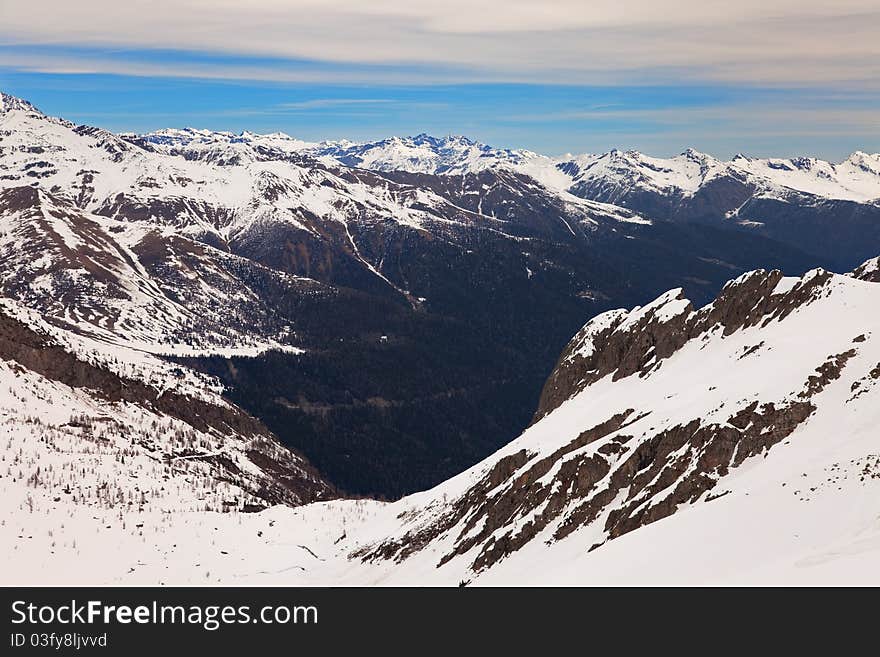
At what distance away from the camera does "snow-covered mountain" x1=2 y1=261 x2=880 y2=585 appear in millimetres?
60562

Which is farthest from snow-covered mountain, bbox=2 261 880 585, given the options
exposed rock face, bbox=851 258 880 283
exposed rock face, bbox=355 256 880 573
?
exposed rock face, bbox=851 258 880 283

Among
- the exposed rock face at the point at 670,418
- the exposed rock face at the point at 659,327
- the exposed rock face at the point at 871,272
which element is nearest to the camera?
the exposed rock face at the point at 670,418

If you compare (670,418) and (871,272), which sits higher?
(871,272)

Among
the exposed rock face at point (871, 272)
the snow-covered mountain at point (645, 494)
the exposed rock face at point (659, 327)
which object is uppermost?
the exposed rock face at point (871, 272)

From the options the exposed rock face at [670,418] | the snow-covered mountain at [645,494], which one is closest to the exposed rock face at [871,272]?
the snow-covered mountain at [645,494]

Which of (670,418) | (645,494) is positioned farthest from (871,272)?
(645,494)

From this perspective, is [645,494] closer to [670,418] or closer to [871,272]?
[670,418]

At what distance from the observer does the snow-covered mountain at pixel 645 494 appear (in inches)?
2384

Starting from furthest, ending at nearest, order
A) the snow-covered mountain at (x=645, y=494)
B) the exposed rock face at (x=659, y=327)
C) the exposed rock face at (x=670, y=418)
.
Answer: the exposed rock face at (x=659, y=327)
the exposed rock face at (x=670, y=418)
the snow-covered mountain at (x=645, y=494)

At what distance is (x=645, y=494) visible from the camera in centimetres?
8962

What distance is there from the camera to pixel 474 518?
11525 cm

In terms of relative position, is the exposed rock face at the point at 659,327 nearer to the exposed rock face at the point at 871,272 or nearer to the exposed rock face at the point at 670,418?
the exposed rock face at the point at 670,418
